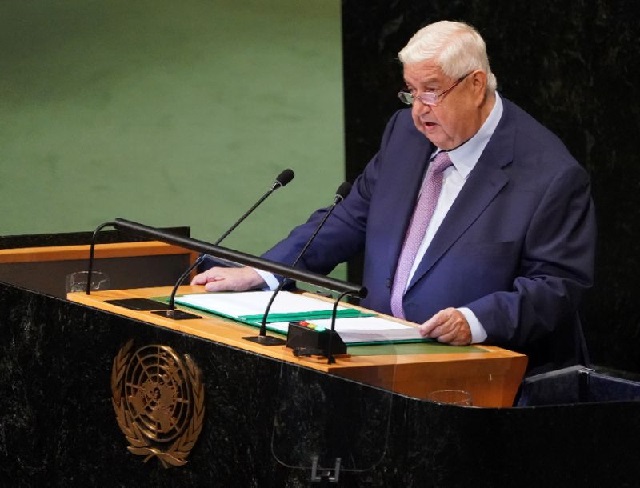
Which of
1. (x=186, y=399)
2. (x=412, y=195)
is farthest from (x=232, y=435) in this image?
(x=412, y=195)

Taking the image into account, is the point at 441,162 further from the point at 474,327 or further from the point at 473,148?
the point at 474,327

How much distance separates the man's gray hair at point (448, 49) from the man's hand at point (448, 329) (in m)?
0.73

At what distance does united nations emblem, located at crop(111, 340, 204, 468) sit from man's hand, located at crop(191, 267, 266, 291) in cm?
56

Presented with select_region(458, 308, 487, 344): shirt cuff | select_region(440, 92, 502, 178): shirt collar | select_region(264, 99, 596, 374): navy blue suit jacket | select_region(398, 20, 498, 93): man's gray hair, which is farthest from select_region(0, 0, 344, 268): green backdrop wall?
select_region(458, 308, 487, 344): shirt cuff

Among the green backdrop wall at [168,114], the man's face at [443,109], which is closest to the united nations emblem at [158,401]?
the man's face at [443,109]

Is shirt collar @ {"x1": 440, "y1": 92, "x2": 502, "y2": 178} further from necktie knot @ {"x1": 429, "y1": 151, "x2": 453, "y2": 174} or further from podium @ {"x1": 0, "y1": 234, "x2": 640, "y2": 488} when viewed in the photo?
podium @ {"x1": 0, "y1": 234, "x2": 640, "y2": 488}

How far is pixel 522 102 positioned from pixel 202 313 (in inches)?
99.6

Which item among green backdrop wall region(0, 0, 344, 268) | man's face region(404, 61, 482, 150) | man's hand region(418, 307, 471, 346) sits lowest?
man's hand region(418, 307, 471, 346)

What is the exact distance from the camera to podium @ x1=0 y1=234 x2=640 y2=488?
2826 mm

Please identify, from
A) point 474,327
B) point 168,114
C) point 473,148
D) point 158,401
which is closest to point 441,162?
point 473,148

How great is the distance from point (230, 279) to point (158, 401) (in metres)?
0.69

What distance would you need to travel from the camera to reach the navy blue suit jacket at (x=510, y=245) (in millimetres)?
3736

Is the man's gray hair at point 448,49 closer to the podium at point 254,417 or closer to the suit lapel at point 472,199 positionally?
the suit lapel at point 472,199

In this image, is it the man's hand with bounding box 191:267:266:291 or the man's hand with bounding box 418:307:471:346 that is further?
the man's hand with bounding box 191:267:266:291
